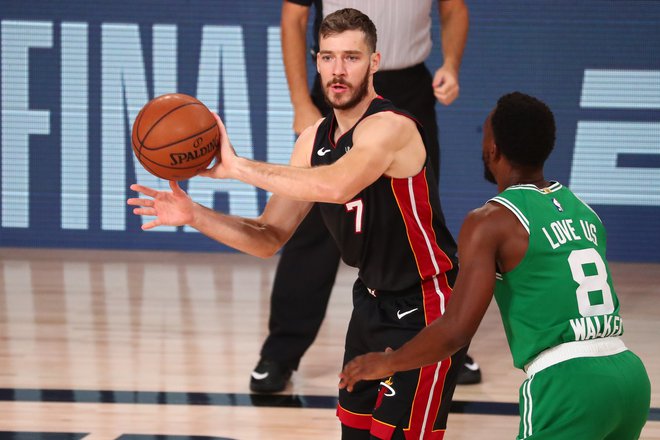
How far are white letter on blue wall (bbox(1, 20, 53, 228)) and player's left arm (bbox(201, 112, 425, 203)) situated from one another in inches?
166

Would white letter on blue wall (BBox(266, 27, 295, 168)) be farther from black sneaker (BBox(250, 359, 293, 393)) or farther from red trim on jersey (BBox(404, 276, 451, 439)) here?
red trim on jersey (BBox(404, 276, 451, 439))

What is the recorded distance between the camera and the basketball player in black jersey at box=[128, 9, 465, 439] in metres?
2.64

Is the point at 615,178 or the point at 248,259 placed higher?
the point at 615,178

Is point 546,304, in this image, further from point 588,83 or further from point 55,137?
point 55,137

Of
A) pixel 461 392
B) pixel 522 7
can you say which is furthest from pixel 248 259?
pixel 461 392

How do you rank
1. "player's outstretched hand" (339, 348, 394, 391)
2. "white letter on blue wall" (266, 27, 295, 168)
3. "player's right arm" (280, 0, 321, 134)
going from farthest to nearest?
"white letter on blue wall" (266, 27, 295, 168) → "player's right arm" (280, 0, 321, 134) → "player's outstretched hand" (339, 348, 394, 391)

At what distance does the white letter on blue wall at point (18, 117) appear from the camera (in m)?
6.50

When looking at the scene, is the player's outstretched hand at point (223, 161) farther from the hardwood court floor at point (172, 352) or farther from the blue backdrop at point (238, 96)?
the blue backdrop at point (238, 96)

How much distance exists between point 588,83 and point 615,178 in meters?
0.62

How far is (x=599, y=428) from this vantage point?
2.13 m

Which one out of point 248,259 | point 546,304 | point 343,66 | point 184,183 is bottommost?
point 248,259

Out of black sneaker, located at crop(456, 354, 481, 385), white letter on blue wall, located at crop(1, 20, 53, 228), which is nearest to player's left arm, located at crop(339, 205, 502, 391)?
black sneaker, located at crop(456, 354, 481, 385)

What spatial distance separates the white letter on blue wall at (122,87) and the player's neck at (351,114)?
3749 millimetres

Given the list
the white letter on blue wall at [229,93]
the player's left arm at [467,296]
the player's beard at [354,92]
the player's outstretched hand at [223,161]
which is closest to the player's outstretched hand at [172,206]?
the player's outstretched hand at [223,161]
